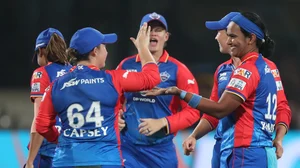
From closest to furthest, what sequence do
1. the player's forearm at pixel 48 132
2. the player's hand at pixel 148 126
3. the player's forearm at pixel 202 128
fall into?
1. the player's forearm at pixel 48 132
2. the player's hand at pixel 148 126
3. the player's forearm at pixel 202 128

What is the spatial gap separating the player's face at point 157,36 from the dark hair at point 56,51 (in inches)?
29.7

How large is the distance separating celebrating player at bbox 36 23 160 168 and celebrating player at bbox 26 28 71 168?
2.77ft

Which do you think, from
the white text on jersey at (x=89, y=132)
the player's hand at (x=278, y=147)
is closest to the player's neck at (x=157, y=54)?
the player's hand at (x=278, y=147)

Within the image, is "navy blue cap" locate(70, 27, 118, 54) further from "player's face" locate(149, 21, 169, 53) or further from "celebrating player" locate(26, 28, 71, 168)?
"player's face" locate(149, 21, 169, 53)

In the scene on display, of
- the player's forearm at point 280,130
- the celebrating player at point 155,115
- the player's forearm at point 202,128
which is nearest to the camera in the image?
the player's forearm at point 280,130

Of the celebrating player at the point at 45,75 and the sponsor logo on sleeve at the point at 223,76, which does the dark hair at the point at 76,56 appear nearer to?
the celebrating player at the point at 45,75

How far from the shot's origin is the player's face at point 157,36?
6719 mm

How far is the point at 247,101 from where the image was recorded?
18.0 feet

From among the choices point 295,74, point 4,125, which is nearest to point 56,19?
point 4,125

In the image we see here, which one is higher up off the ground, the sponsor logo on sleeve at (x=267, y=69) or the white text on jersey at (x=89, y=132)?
the sponsor logo on sleeve at (x=267, y=69)

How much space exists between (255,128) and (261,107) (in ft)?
0.50

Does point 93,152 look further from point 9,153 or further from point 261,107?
point 9,153

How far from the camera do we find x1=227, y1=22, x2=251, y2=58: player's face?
5547 mm

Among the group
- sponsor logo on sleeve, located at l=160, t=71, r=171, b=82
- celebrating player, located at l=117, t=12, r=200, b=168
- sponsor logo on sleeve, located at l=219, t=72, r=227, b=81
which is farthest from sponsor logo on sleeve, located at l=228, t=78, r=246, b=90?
sponsor logo on sleeve, located at l=160, t=71, r=171, b=82
